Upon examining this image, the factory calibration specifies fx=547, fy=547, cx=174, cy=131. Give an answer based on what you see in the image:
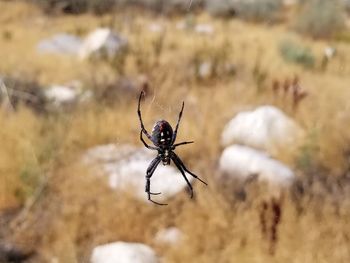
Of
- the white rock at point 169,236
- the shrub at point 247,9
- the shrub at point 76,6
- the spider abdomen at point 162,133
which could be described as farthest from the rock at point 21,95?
the shrub at point 247,9

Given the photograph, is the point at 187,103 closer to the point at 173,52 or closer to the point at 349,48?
the point at 173,52

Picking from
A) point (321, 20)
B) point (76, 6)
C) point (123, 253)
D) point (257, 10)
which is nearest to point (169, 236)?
point (123, 253)

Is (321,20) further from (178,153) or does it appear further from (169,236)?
(169,236)

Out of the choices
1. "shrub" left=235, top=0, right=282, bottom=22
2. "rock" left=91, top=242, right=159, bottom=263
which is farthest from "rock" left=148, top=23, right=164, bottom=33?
"rock" left=91, top=242, right=159, bottom=263

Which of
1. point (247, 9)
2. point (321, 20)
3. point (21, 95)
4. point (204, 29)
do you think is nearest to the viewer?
point (21, 95)

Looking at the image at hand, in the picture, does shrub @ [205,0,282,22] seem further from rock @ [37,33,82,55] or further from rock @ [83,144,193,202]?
rock @ [83,144,193,202]

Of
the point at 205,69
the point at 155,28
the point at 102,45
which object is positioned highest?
the point at 205,69
